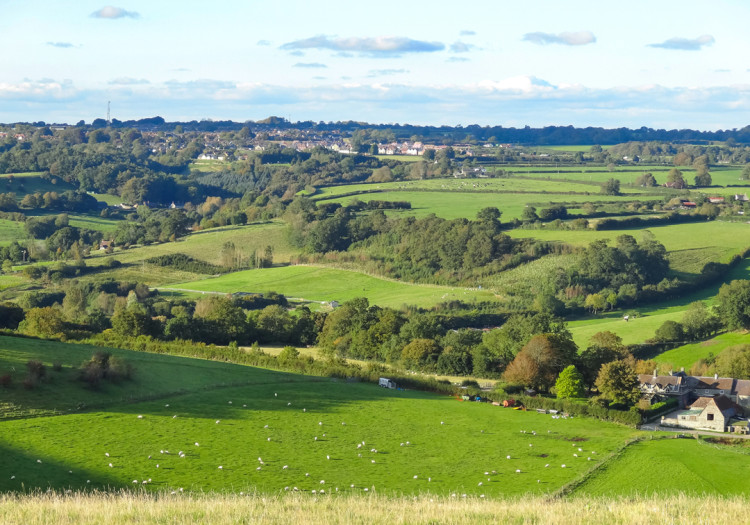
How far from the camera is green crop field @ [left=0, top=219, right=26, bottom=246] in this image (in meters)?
131

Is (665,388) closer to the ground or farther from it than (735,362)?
closer to the ground

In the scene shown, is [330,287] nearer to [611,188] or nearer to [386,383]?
[386,383]

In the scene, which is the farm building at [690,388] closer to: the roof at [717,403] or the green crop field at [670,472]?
the roof at [717,403]

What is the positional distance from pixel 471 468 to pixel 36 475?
17.5 m

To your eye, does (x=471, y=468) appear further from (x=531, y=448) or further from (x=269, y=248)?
(x=269, y=248)

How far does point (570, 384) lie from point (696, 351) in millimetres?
19231

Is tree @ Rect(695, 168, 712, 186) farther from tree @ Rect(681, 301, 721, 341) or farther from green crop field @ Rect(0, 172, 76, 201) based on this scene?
green crop field @ Rect(0, 172, 76, 201)

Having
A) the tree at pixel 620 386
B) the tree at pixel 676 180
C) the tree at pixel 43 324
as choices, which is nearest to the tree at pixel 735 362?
the tree at pixel 620 386

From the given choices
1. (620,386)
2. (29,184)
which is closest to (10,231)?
(29,184)

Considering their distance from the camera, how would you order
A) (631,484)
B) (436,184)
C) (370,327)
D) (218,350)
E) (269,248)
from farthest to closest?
1. (436,184)
2. (269,248)
3. (370,327)
4. (218,350)
5. (631,484)

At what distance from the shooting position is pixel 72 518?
19.5 meters

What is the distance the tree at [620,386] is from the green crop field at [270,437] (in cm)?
400

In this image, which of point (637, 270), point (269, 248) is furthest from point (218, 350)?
point (269, 248)

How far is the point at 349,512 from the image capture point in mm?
19844
